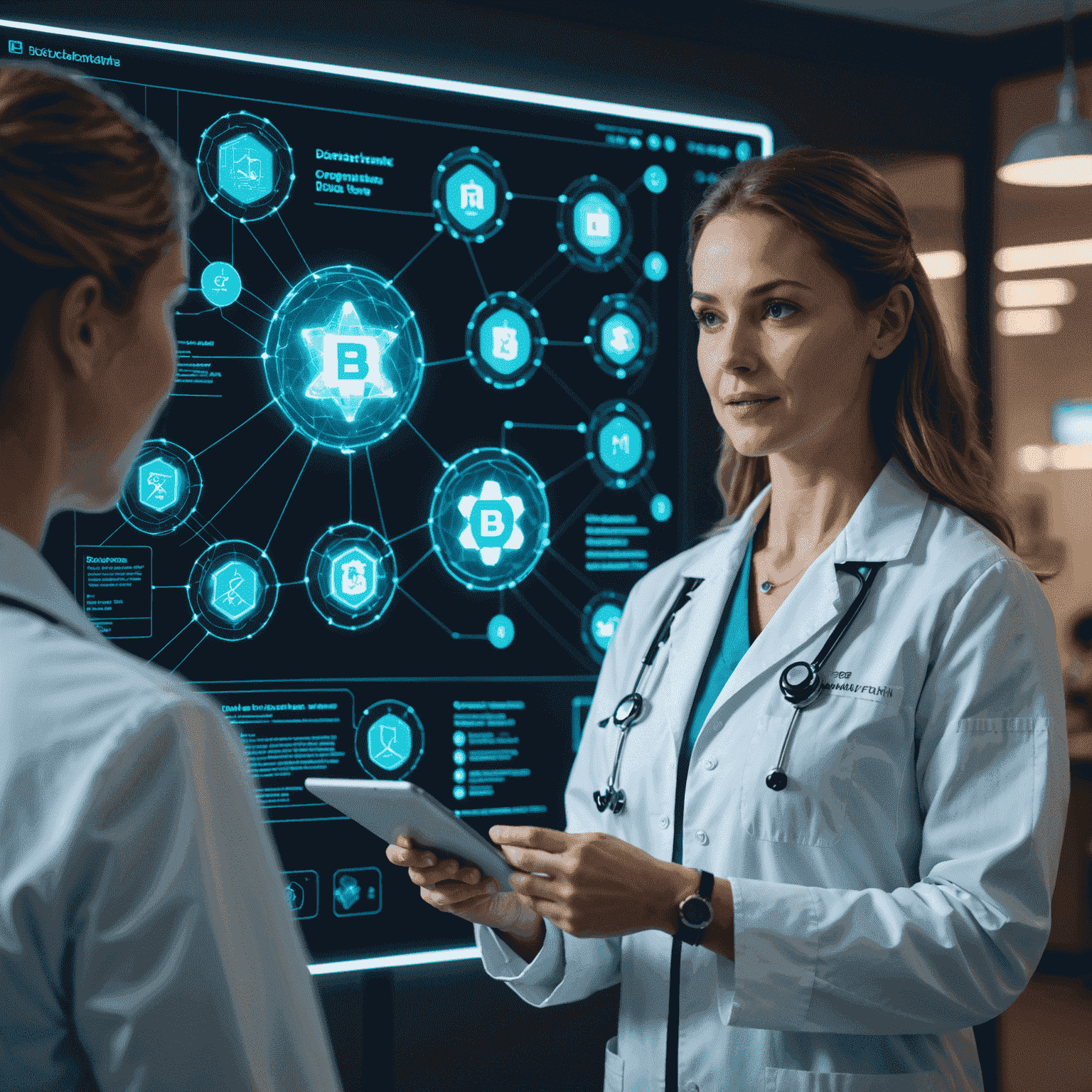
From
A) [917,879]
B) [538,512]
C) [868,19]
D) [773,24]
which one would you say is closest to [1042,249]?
[868,19]

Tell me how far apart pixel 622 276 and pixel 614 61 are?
0.48 m

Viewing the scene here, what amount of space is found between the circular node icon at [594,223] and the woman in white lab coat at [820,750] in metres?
0.42

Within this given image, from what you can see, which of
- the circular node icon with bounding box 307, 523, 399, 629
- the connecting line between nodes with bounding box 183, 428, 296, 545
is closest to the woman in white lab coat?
the circular node icon with bounding box 307, 523, 399, 629

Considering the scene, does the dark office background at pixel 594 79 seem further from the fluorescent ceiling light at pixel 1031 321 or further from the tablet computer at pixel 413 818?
the tablet computer at pixel 413 818

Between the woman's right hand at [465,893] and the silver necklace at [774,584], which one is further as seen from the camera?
the silver necklace at [774,584]

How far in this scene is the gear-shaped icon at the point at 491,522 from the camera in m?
1.96

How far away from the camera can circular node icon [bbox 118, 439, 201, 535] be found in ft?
5.68

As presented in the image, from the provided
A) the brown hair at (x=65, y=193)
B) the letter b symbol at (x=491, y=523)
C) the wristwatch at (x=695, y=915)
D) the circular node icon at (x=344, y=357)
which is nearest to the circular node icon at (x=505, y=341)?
the circular node icon at (x=344, y=357)

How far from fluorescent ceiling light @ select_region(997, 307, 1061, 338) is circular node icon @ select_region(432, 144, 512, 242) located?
5.25ft

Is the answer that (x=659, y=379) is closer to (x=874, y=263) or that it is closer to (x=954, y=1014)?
(x=874, y=263)

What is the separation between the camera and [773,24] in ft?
7.97

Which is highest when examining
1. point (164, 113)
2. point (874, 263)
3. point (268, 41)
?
point (268, 41)

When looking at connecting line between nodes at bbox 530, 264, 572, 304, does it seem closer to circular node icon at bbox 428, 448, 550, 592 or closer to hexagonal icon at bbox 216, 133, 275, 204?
circular node icon at bbox 428, 448, 550, 592

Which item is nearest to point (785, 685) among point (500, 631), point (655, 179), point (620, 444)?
point (500, 631)
